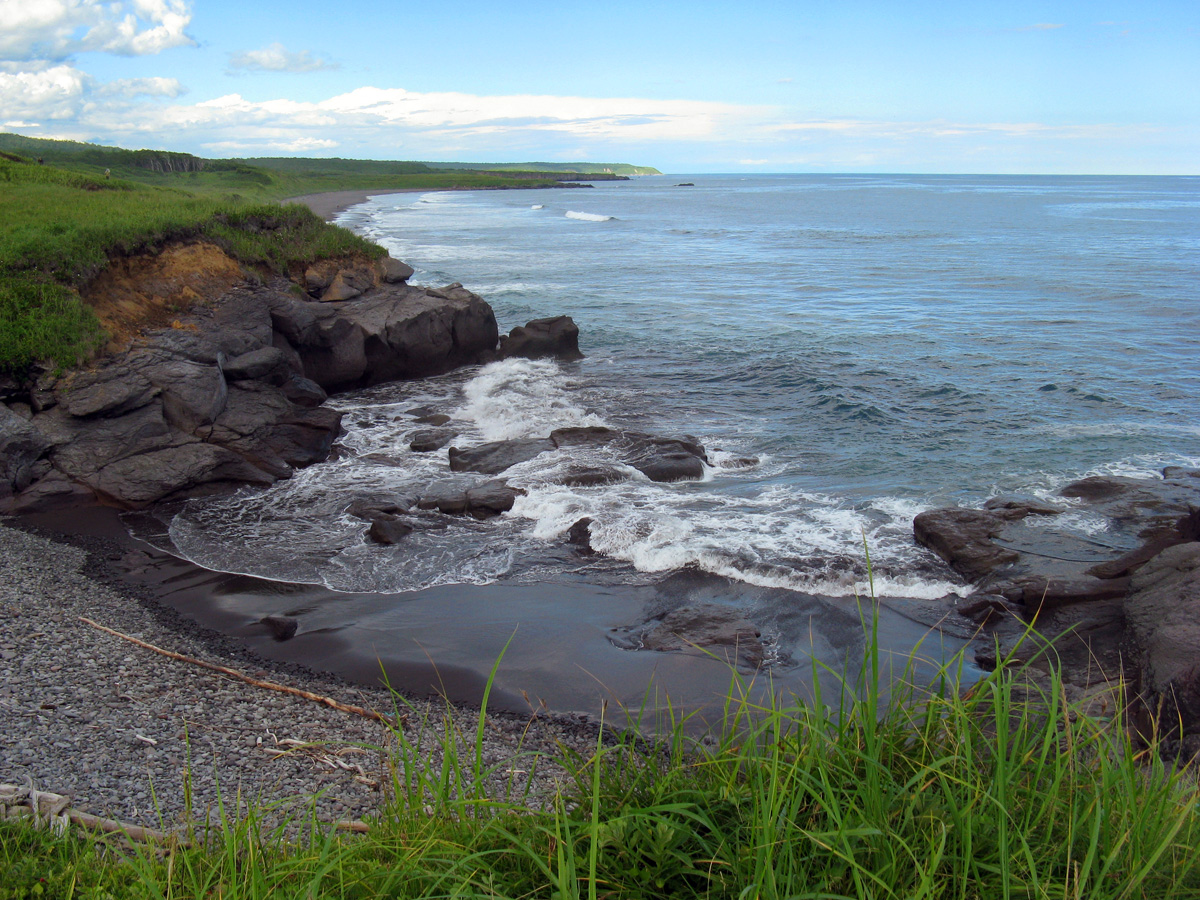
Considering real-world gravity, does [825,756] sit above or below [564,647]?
above

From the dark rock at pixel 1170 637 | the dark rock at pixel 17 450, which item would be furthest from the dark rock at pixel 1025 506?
the dark rock at pixel 17 450

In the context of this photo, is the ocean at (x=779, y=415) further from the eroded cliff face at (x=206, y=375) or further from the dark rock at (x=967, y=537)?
the eroded cliff face at (x=206, y=375)

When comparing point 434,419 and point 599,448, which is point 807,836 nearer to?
point 599,448

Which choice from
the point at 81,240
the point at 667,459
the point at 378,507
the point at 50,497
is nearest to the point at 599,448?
the point at 667,459

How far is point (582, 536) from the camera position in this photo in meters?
11.8

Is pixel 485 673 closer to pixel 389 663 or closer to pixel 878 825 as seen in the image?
pixel 389 663

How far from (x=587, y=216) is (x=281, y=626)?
84.6 meters

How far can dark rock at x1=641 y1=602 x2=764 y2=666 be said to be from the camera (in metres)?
→ 8.93

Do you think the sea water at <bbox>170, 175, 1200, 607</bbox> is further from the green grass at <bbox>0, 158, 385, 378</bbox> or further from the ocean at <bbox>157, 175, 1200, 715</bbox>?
the green grass at <bbox>0, 158, 385, 378</bbox>

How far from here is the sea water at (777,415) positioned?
11.3 metres

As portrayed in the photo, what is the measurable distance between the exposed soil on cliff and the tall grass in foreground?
1429 cm

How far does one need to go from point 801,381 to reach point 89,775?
19143 mm

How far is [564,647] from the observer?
354 inches

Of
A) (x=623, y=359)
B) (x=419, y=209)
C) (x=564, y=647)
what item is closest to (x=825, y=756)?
(x=564, y=647)
